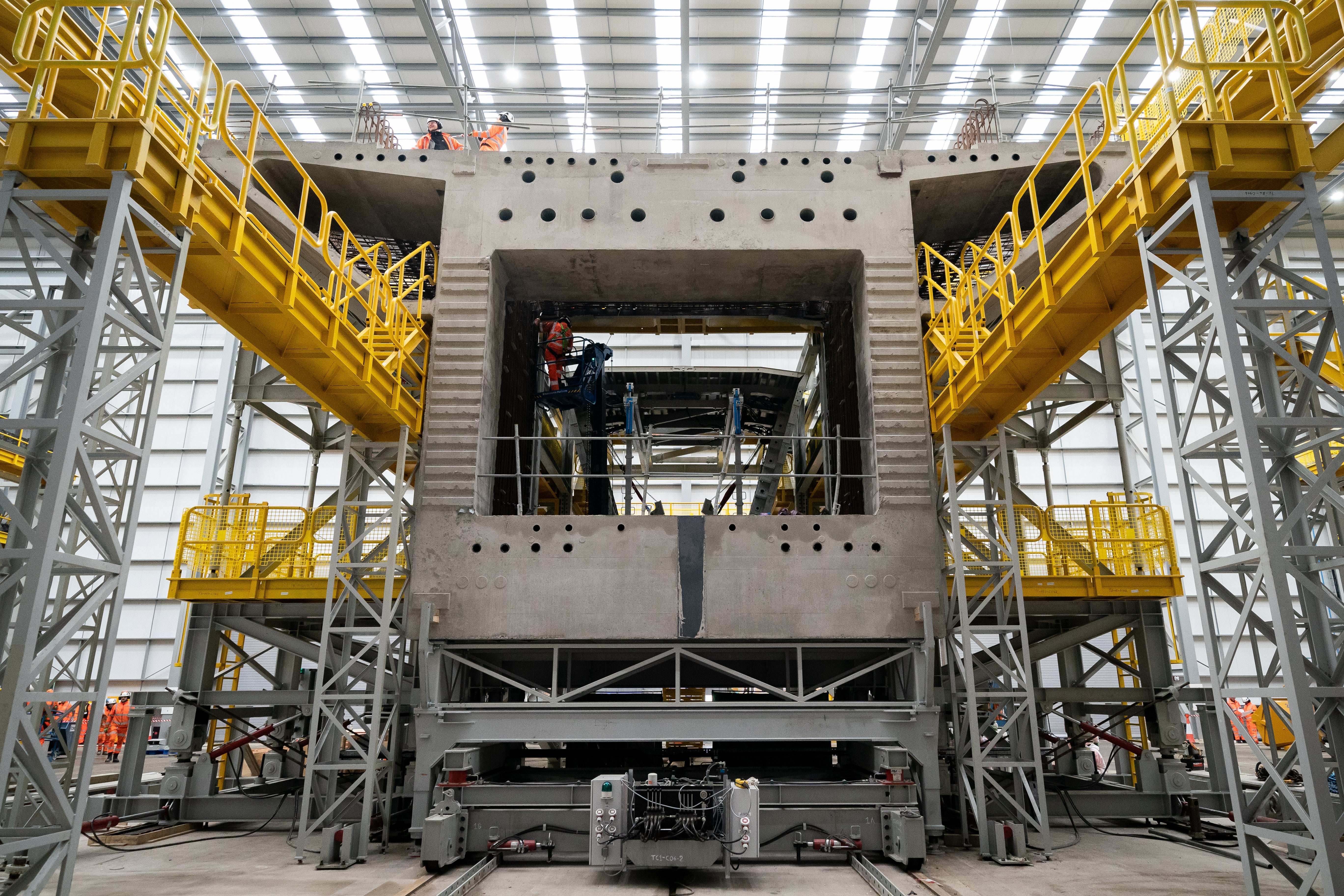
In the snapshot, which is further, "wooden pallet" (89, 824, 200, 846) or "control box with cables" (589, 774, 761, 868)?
"wooden pallet" (89, 824, 200, 846)

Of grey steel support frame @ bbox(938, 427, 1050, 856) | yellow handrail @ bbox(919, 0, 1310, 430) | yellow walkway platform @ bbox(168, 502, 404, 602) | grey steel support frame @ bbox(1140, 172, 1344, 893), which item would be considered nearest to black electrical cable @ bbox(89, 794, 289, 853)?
yellow walkway platform @ bbox(168, 502, 404, 602)

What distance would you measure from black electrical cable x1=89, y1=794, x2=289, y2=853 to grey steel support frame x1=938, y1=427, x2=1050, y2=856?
10864 millimetres

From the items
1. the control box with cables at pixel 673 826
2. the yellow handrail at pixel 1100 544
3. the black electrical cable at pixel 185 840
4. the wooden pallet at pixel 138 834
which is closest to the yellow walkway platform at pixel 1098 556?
the yellow handrail at pixel 1100 544

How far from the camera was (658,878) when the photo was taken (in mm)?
10141

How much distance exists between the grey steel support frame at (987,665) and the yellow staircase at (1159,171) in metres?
Result: 1.29

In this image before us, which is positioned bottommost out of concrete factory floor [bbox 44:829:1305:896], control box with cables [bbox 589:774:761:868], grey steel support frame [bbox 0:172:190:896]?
concrete factory floor [bbox 44:829:1305:896]

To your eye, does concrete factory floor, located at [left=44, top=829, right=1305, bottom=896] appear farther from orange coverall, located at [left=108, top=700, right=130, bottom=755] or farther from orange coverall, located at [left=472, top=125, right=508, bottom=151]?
orange coverall, located at [left=108, top=700, right=130, bottom=755]

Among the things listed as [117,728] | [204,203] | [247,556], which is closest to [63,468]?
[204,203]

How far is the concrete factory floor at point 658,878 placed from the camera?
9.41m

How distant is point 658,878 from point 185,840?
767 cm

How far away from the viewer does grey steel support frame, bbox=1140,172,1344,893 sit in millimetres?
5965

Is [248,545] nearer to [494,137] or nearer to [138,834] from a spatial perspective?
[138,834]

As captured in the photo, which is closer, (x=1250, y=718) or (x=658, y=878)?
(x=658, y=878)

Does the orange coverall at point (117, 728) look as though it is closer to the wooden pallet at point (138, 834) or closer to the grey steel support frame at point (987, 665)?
the wooden pallet at point (138, 834)
